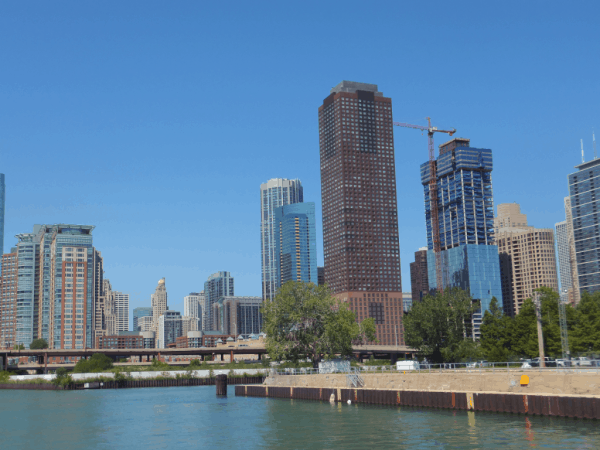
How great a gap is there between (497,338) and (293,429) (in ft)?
239

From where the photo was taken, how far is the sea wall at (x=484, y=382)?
207 feet

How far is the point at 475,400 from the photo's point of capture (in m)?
71.0

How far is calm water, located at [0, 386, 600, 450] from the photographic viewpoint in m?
55.6

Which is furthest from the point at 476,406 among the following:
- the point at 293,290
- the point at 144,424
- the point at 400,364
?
the point at 293,290

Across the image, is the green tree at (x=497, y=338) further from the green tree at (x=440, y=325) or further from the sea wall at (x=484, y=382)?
the sea wall at (x=484, y=382)

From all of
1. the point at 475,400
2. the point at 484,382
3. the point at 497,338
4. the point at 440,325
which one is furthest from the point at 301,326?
the point at 475,400

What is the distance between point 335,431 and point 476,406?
53.5 feet

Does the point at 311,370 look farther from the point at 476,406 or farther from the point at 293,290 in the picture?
the point at 476,406

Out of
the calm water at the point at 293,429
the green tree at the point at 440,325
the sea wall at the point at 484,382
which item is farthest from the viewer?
the green tree at the point at 440,325

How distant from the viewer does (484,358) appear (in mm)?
126750

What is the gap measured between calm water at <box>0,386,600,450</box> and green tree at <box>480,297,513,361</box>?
140 ft

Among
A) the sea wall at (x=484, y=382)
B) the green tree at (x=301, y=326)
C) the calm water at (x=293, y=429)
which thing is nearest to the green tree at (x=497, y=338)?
the green tree at (x=301, y=326)

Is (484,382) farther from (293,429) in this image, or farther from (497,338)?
(497,338)

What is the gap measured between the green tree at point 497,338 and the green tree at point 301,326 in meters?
27.6
